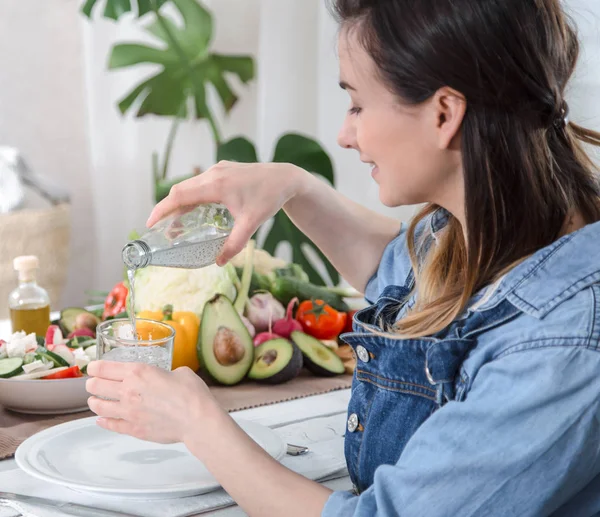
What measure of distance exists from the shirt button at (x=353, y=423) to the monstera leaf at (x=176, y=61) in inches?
100

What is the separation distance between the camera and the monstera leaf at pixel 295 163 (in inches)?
108

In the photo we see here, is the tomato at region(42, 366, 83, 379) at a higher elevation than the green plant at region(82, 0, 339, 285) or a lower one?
lower

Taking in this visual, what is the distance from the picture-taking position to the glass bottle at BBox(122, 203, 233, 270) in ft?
3.65

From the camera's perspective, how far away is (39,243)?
351cm

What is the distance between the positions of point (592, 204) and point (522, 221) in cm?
11

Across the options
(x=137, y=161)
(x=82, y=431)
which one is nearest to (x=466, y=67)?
(x=82, y=431)

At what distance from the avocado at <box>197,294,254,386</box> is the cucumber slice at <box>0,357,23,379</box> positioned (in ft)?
1.00

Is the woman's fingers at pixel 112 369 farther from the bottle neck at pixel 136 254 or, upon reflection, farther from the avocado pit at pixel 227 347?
the avocado pit at pixel 227 347

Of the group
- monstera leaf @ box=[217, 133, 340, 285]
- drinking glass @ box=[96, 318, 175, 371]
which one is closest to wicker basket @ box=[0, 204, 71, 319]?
monstera leaf @ box=[217, 133, 340, 285]

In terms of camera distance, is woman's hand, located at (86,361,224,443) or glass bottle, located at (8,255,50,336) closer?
woman's hand, located at (86,361,224,443)

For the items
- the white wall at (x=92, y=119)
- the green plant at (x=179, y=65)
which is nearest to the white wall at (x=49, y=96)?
the white wall at (x=92, y=119)

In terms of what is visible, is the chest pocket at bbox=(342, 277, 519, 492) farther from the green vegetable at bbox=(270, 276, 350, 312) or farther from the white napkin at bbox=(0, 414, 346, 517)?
the green vegetable at bbox=(270, 276, 350, 312)

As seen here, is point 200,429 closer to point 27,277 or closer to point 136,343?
point 136,343

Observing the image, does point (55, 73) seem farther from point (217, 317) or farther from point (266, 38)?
point (217, 317)
